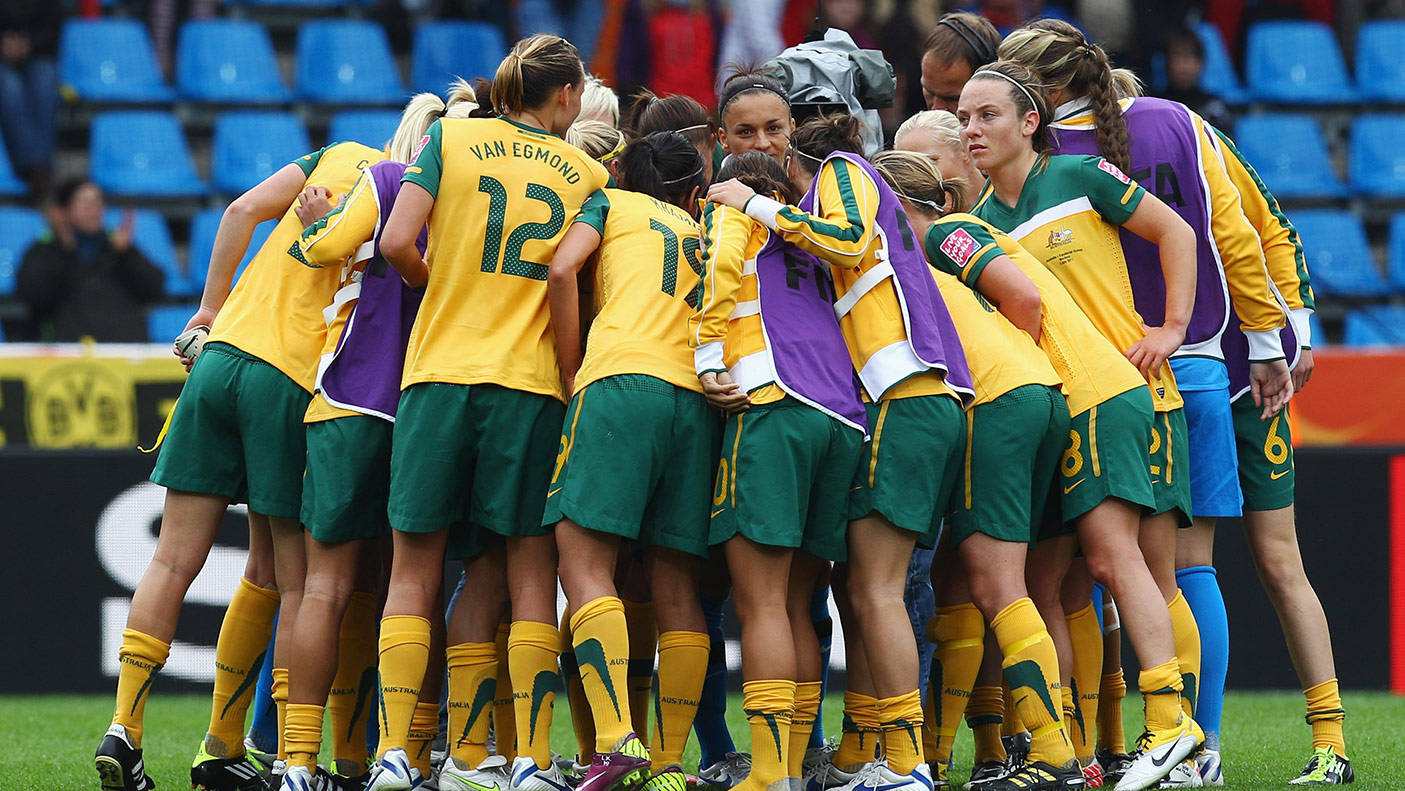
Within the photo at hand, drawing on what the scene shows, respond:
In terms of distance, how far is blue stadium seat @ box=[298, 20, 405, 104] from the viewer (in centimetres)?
1101

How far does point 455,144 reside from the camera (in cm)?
425

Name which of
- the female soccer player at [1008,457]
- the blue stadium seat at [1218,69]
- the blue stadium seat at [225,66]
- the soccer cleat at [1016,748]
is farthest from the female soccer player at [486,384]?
the blue stadium seat at [1218,69]

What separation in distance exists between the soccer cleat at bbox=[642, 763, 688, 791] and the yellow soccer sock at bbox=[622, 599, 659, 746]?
510mm

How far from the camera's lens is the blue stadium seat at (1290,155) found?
36.4ft

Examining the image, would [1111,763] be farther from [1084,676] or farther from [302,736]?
[302,736]

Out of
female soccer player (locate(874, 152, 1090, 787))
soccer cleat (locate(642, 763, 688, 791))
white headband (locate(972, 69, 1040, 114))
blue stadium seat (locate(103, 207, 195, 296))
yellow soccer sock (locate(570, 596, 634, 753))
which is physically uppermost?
blue stadium seat (locate(103, 207, 195, 296))

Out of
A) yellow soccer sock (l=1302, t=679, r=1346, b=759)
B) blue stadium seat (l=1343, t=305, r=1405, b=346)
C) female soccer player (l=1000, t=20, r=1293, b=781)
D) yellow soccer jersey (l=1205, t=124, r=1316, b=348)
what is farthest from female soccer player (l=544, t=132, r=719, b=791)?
blue stadium seat (l=1343, t=305, r=1405, b=346)

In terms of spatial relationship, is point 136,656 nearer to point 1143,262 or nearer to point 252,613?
point 252,613

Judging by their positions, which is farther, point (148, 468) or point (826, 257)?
point (148, 468)

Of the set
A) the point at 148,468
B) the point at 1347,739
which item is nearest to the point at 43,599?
the point at 148,468

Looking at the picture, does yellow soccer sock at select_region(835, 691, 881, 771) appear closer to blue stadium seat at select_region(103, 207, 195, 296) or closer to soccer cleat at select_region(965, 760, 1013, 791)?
soccer cleat at select_region(965, 760, 1013, 791)

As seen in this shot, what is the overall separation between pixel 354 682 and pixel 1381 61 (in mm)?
10015

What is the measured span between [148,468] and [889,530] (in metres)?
4.13

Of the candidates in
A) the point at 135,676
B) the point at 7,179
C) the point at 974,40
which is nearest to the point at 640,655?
the point at 135,676
